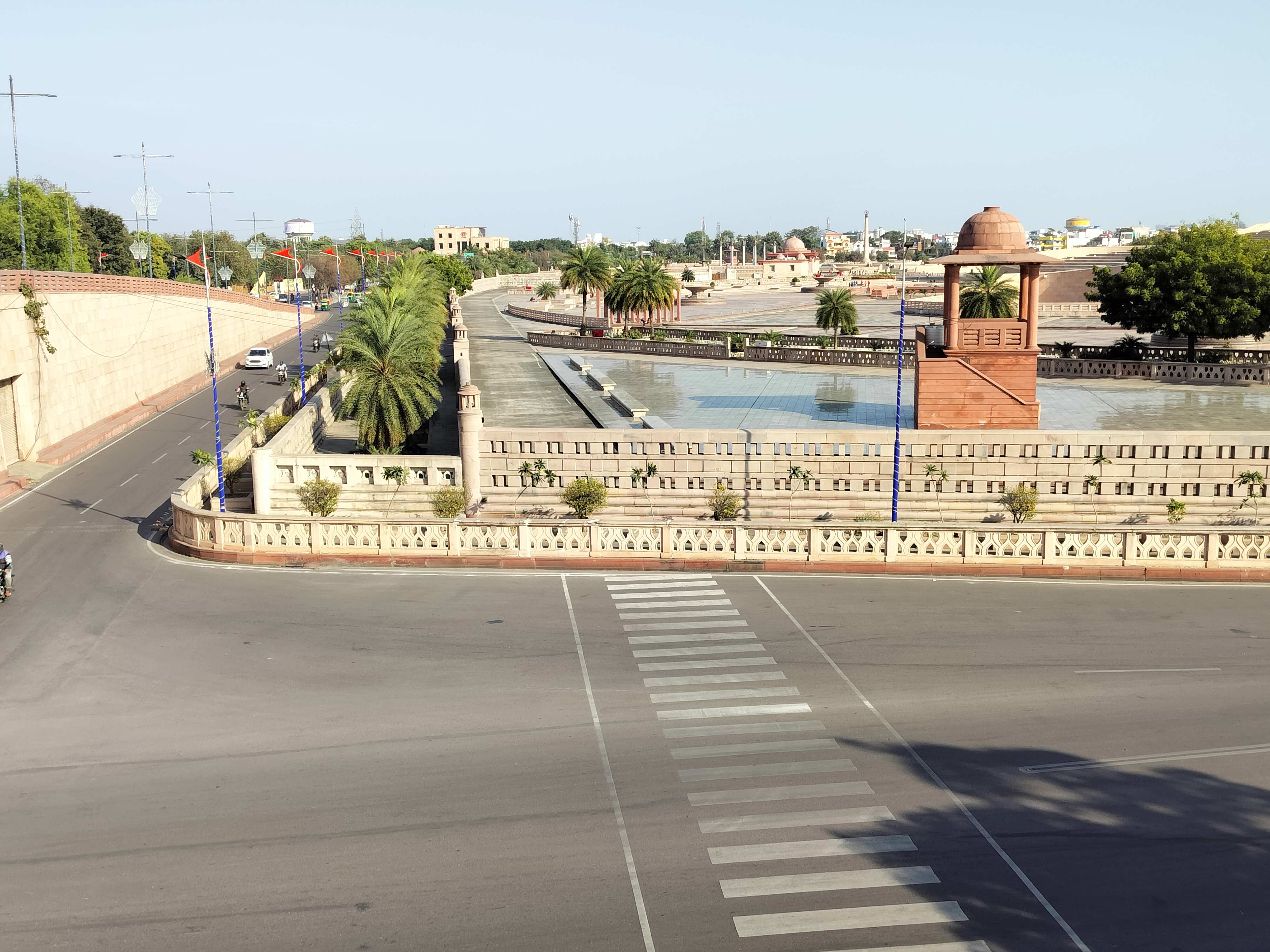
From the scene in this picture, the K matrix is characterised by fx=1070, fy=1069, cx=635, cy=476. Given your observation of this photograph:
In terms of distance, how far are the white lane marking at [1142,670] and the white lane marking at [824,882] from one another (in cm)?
749

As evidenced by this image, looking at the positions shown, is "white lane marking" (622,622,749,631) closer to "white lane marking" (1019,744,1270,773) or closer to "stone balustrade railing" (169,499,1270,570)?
"stone balustrade railing" (169,499,1270,570)

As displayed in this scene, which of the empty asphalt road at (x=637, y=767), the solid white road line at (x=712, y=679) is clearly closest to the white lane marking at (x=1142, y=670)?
the empty asphalt road at (x=637, y=767)

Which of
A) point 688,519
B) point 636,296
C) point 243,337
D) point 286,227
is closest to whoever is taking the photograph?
point 688,519

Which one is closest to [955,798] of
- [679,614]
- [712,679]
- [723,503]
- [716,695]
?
[716,695]

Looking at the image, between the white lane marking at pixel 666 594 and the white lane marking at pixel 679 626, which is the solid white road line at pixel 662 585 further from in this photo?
the white lane marking at pixel 679 626

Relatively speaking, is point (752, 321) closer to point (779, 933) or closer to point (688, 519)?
point (688, 519)

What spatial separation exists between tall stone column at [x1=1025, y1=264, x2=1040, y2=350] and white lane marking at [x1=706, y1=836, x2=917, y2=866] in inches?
986

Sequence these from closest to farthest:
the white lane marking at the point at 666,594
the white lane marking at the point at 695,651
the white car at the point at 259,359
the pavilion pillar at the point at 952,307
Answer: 1. the white lane marking at the point at 695,651
2. the white lane marking at the point at 666,594
3. the pavilion pillar at the point at 952,307
4. the white car at the point at 259,359

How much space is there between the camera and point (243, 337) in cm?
7719

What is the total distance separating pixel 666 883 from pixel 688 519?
18493 mm

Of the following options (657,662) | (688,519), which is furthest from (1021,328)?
(657,662)

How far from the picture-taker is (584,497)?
2877 centimetres

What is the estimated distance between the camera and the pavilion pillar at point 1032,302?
33.9 meters

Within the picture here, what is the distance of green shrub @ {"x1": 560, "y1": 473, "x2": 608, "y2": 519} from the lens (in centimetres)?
2880
